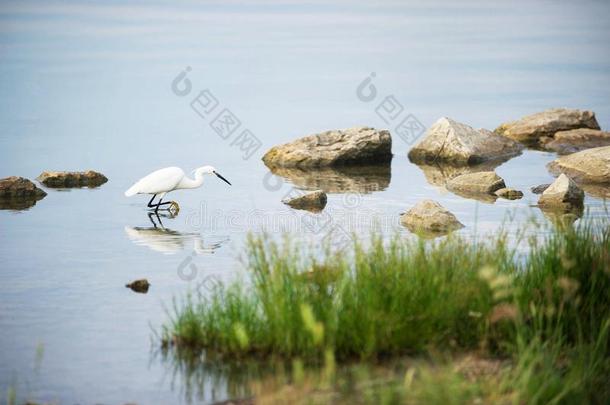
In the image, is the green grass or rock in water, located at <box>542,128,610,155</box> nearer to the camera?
the green grass

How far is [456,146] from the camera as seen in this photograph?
21.3 metres

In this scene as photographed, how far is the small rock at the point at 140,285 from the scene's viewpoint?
37.9 ft

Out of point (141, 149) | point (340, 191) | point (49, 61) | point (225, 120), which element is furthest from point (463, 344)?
point (49, 61)

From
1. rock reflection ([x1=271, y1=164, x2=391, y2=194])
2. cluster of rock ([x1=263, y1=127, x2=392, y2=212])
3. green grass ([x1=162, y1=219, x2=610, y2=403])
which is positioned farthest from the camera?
cluster of rock ([x1=263, y1=127, x2=392, y2=212])

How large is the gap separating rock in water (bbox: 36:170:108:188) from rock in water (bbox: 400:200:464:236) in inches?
253

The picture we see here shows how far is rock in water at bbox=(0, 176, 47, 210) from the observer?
17078 millimetres

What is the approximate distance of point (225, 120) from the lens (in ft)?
96.4

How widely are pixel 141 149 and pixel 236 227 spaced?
30.3 ft

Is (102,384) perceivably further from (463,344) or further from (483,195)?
(483,195)

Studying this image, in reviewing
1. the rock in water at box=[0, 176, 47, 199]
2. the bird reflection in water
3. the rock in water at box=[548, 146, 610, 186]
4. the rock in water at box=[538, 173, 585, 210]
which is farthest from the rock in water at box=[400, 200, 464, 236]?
the rock in water at box=[0, 176, 47, 199]

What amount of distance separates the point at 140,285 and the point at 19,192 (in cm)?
652

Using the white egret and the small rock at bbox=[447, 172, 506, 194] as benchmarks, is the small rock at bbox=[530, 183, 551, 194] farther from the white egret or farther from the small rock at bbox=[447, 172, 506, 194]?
the white egret

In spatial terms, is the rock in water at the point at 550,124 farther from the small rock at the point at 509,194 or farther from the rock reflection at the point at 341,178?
the small rock at the point at 509,194

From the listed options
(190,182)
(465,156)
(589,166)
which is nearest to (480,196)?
(589,166)
